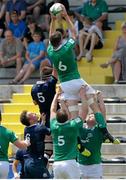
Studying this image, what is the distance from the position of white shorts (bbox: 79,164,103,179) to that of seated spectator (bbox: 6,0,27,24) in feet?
24.0

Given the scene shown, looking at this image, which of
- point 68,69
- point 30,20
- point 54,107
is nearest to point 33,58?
point 30,20

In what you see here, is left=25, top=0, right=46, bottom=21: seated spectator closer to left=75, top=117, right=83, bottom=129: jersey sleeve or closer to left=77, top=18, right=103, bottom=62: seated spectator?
left=77, top=18, right=103, bottom=62: seated spectator

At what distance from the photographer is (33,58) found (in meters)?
21.7

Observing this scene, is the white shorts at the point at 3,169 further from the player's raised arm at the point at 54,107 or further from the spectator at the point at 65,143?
the player's raised arm at the point at 54,107

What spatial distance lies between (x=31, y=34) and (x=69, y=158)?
7126 millimetres

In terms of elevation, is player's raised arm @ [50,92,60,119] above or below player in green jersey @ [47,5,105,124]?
below

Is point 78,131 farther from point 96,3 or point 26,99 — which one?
point 96,3

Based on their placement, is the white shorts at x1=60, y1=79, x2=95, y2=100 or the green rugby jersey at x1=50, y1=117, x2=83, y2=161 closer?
the green rugby jersey at x1=50, y1=117, x2=83, y2=161

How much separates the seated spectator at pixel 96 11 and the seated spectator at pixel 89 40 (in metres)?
0.48

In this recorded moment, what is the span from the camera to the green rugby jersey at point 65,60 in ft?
53.3

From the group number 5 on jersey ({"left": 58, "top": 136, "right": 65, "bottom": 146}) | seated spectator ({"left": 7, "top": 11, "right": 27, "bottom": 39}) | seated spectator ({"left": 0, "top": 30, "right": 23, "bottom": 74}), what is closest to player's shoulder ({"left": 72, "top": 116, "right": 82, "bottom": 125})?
number 5 on jersey ({"left": 58, "top": 136, "right": 65, "bottom": 146})

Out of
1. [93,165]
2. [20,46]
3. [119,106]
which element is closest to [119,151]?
[119,106]

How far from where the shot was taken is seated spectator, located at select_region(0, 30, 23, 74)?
2212cm

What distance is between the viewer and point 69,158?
15.5m
